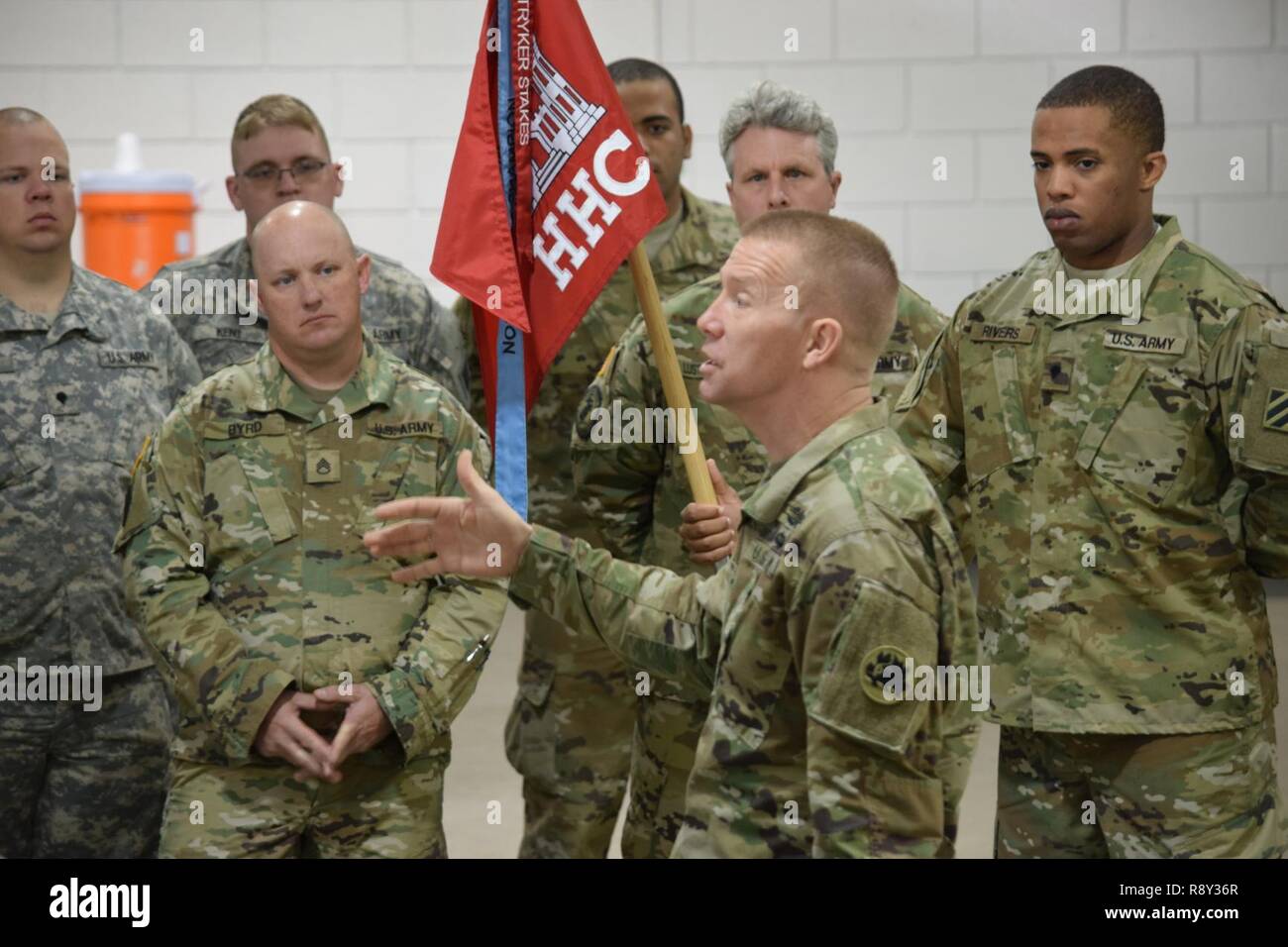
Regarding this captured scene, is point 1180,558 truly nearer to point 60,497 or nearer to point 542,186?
point 542,186

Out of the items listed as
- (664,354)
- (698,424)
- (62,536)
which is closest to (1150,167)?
(664,354)

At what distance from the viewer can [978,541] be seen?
9.34 feet

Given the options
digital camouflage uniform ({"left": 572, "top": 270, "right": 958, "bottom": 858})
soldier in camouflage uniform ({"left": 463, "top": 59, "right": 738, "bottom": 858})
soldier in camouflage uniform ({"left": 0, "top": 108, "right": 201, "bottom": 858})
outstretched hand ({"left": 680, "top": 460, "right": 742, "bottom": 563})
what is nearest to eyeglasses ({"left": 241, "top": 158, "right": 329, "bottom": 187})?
soldier in camouflage uniform ({"left": 0, "top": 108, "right": 201, "bottom": 858})

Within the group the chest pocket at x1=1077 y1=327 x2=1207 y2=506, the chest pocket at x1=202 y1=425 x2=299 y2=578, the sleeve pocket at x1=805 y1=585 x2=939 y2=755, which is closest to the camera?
the sleeve pocket at x1=805 y1=585 x2=939 y2=755

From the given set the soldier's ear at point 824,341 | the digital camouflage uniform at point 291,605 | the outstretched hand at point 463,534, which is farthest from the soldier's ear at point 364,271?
the soldier's ear at point 824,341

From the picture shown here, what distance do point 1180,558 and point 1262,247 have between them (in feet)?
12.7

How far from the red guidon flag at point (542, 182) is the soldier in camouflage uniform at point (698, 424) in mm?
280

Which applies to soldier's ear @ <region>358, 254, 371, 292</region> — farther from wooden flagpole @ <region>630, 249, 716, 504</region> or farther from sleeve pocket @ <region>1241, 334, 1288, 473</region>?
sleeve pocket @ <region>1241, 334, 1288, 473</region>

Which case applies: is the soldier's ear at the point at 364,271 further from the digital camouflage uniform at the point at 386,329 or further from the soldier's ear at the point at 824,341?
the soldier's ear at the point at 824,341

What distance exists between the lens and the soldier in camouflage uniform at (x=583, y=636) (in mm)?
3627

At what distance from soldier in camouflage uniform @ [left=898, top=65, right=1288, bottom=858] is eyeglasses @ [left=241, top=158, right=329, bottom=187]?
165 centimetres

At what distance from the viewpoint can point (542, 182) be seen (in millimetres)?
3031

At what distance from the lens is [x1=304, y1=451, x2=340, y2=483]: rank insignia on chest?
279 centimetres

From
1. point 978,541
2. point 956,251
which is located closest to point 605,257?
point 978,541
